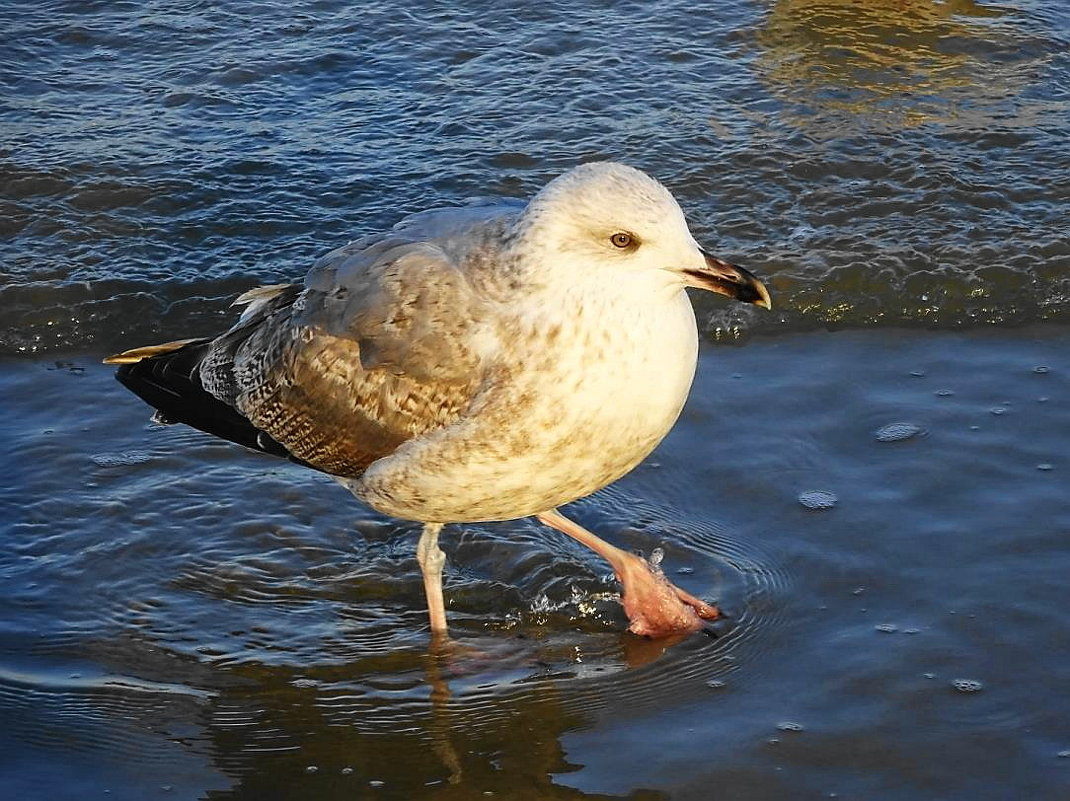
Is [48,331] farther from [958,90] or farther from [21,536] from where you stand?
[958,90]

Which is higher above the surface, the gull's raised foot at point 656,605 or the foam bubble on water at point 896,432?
the foam bubble on water at point 896,432

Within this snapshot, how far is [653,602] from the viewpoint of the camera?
5.18 metres

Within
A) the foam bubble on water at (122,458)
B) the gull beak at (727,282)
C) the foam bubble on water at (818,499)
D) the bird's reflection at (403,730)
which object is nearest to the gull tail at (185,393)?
the foam bubble on water at (122,458)

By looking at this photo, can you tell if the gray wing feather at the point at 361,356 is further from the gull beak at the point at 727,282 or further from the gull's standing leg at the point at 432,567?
the gull beak at the point at 727,282

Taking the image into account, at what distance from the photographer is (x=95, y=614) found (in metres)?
5.41

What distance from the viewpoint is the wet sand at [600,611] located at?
4.58 metres

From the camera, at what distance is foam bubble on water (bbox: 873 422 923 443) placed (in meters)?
6.09

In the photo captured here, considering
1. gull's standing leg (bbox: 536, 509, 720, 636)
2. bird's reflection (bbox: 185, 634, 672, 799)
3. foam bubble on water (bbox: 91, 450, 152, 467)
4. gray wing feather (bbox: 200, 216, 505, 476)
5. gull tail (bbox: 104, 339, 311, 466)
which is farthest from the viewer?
foam bubble on water (bbox: 91, 450, 152, 467)

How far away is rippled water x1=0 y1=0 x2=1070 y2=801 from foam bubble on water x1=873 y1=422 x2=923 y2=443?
0.03m

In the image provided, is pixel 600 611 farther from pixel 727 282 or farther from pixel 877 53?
pixel 877 53

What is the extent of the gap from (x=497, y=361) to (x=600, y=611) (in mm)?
1108

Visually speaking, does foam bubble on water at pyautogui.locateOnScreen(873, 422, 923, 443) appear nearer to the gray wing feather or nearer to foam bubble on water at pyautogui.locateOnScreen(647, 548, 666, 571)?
foam bubble on water at pyautogui.locateOnScreen(647, 548, 666, 571)

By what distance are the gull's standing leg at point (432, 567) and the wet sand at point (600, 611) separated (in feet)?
0.37

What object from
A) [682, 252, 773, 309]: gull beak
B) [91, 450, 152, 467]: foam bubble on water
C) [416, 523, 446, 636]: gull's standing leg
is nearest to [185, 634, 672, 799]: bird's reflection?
[416, 523, 446, 636]: gull's standing leg
